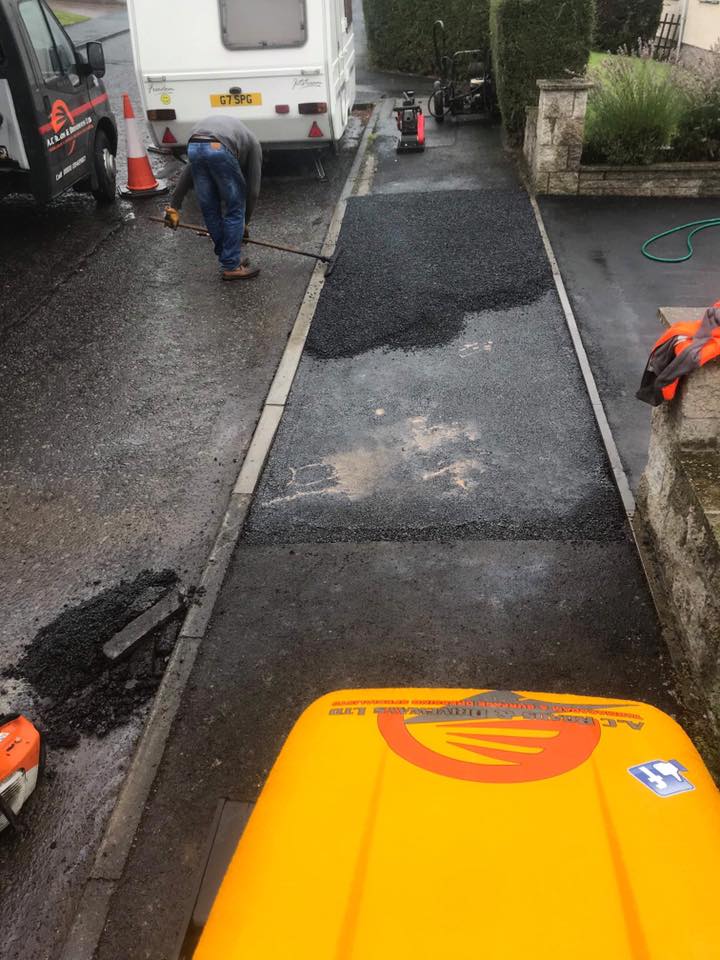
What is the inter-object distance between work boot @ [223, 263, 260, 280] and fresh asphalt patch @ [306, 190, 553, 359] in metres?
0.91

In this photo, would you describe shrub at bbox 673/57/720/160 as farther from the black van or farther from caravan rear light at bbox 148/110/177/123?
the black van

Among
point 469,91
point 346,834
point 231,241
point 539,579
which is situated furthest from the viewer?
point 469,91

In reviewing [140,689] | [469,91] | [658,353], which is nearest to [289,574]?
[140,689]

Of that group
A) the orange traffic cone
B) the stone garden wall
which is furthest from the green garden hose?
the orange traffic cone

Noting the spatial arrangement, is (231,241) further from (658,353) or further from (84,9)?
(84,9)

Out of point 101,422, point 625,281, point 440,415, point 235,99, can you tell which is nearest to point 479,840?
point 440,415

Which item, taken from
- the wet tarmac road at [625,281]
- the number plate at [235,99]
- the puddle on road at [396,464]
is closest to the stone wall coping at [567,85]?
the wet tarmac road at [625,281]

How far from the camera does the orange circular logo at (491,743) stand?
73.0 inches

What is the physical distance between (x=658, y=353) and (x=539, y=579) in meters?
1.39

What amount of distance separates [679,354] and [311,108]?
27.5 ft

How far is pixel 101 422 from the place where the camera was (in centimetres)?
607

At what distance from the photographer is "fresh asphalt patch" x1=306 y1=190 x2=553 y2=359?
23.4 ft

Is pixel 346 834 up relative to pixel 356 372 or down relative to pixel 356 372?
up

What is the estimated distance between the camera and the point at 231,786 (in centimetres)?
327
